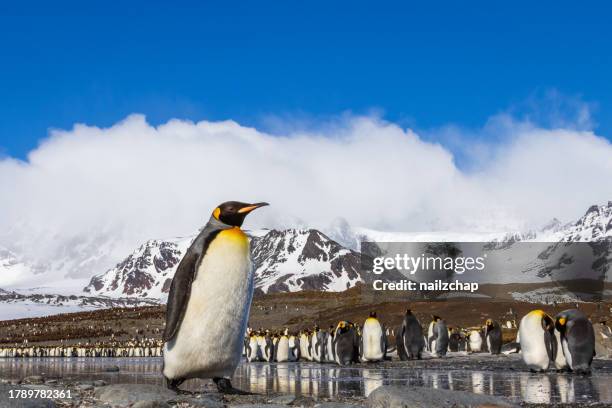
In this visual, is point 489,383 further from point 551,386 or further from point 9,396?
point 9,396

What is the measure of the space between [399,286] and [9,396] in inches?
2827

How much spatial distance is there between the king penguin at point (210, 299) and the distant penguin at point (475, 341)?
940 inches

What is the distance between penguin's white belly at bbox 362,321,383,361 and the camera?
19797 millimetres

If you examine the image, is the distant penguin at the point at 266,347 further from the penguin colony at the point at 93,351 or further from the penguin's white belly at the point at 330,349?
the penguin colony at the point at 93,351

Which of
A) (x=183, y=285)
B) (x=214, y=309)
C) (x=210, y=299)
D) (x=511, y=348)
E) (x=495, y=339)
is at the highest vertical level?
(x=183, y=285)

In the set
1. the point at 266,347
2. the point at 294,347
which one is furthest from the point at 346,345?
the point at 266,347

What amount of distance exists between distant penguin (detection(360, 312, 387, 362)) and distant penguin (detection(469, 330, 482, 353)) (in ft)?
36.5

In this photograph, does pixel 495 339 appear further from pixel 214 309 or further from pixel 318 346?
pixel 214 309

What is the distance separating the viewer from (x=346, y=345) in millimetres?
18969

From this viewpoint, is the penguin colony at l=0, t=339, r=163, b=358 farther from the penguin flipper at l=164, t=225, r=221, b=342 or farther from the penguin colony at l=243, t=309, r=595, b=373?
the penguin flipper at l=164, t=225, r=221, b=342

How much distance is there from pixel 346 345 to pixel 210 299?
1194cm

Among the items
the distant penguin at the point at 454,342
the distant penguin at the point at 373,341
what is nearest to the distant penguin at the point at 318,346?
the distant penguin at the point at 373,341

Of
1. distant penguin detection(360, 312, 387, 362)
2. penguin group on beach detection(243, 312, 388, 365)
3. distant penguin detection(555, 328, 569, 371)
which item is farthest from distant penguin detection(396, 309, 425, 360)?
distant penguin detection(555, 328, 569, 371)

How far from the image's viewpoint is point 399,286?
250 feet
